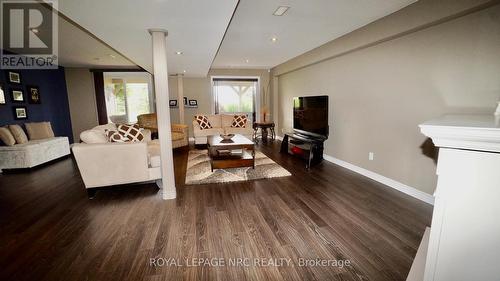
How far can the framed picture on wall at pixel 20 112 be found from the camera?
15.7 feet

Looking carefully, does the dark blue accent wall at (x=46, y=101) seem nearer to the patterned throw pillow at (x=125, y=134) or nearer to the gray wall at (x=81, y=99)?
the gray wall at (x=81, y=99)

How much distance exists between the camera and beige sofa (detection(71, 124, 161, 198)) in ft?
9.31

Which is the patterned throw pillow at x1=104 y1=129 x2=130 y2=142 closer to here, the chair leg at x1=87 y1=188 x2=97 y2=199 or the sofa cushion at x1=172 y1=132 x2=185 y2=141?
the chair leg at x1=87 y1=188 x2=97 y2=199

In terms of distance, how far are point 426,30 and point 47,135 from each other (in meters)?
7.51

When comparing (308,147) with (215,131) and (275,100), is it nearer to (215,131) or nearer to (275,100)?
(215,131)

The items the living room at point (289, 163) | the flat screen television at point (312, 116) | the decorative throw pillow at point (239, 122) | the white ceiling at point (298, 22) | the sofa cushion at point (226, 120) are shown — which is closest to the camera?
the living room at point (289, 163)

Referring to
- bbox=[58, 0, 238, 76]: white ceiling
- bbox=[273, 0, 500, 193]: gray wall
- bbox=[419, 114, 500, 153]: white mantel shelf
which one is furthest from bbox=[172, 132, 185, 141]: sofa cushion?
bbox=[419, 114, 500, 153]: white mantel shelf

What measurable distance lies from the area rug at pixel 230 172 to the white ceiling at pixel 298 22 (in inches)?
95.1

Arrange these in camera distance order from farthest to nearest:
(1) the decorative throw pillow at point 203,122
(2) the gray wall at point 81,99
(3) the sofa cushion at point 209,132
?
1. (2) the gray wall at point 81,99
2. (1) the decorative throw pillow at point 203,122
3. (3) the sofa cushion at point 209,132

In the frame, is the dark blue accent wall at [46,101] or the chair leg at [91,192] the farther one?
the dark blue accent wall at [46,101]

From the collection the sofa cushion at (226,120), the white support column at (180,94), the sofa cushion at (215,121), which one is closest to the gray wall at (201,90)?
the white support column at (180,94)

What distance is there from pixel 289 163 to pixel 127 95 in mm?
6030

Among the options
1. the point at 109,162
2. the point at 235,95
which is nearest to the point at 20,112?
the point at 109,162

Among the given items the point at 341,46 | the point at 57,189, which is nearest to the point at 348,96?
the point at 341,46
